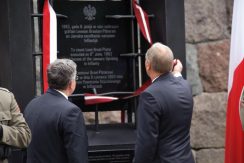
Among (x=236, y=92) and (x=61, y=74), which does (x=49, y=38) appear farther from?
(x=236, y=92)

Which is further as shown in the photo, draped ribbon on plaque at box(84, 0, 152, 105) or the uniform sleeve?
draped ribbon on plaque at box(84, 0, 152, 105)

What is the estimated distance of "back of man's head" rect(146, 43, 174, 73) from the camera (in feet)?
11.2

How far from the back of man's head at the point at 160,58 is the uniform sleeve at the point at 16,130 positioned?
75 cm

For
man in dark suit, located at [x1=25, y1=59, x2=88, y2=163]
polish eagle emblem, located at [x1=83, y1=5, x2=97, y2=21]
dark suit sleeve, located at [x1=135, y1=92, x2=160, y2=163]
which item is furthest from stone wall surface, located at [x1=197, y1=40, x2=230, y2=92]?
man in dark suit, located at [x1=25, y1=59, x2=88, y2=163]

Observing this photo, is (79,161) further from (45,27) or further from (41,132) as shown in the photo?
(45,27)

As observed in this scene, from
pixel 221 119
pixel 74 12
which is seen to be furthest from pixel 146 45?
pixel 221 119

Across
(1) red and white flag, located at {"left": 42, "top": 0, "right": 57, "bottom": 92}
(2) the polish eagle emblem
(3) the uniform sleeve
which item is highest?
(2) the polish eagle emblem

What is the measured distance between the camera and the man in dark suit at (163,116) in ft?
10.9

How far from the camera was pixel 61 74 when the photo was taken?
3.33 metres

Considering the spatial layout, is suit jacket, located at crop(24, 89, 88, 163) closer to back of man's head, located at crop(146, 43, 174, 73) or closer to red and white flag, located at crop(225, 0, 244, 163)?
back of man's head, located at crop(146, 43, 174, 73)

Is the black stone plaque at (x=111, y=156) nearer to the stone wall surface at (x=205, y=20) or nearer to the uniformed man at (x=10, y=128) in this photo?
the uniformed man at (x=10, y=128)

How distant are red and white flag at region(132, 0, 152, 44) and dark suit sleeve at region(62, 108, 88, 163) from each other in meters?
1.11

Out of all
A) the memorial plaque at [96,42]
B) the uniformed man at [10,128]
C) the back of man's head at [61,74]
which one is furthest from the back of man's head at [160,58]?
the memorial plaque at [96,42]

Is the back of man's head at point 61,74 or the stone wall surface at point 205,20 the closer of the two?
the back of man's head at point 61,74
